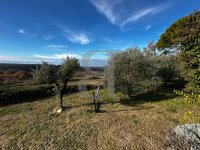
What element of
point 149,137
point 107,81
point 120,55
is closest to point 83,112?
point 107,81

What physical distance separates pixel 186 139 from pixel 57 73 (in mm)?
9559

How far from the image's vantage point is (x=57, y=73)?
11.3m

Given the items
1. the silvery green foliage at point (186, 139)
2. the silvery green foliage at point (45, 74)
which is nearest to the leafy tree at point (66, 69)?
the silvery green foliage at point (45, 74)

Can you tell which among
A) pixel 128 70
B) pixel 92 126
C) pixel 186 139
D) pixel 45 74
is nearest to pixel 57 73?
pixel 45 74

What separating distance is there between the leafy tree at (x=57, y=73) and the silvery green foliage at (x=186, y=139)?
8282mm

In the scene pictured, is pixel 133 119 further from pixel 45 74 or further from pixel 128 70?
pixel 45 74

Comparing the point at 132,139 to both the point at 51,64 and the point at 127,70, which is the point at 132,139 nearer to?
the point at 127,70

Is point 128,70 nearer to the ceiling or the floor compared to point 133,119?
nearer to the ceiling

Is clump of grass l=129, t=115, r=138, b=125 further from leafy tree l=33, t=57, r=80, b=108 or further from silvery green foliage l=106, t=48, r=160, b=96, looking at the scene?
leafy tree l=33, t=57, r=80, b=108

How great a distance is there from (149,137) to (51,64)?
29.1 ft

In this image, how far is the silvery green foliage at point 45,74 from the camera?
10648 millimetres

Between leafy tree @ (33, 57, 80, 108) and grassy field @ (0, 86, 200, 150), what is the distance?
69.1 inches

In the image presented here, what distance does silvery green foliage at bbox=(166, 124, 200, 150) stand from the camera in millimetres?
4366

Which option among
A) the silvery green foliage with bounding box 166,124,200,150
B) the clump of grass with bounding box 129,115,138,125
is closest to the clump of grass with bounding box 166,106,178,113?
the clump of grass with bounding box 129,115,138,125
